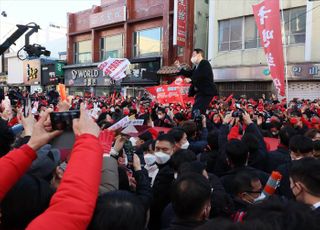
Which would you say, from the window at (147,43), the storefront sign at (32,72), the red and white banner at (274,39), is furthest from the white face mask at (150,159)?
the storefront sign at (32,72)

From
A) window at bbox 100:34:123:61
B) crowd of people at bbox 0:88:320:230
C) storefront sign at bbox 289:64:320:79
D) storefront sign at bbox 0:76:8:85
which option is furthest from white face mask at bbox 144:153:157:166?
storefront sign at bbox 0:76:8:85

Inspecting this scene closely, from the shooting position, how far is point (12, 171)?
152 centimetres

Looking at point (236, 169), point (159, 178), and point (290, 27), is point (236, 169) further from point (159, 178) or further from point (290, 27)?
point (290, 27)

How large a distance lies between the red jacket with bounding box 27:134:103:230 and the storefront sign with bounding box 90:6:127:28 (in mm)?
23061

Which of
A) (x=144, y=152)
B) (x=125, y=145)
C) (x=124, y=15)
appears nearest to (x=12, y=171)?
(x=125, y=145)

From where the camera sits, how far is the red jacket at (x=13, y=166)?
1.49 metres

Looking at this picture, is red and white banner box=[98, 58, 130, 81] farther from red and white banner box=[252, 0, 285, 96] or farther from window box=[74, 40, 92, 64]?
window box=[74, 40, 92, 64]

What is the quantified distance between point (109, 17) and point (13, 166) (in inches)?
958

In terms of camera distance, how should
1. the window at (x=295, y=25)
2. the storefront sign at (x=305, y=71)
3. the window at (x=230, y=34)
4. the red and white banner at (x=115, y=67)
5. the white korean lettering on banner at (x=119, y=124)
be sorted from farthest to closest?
the window at (x=230, y=34) → the window at (x=295, y=25) → the storefront sign at (x=305, y=71) → the red and white banner at (x=115, y=67) → the white korean lettering on banner at (x=119, y=124)

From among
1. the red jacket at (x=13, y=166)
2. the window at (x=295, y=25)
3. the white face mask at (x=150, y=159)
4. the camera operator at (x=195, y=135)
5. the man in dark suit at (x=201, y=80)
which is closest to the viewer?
the red jacket at (x=13, y=166)

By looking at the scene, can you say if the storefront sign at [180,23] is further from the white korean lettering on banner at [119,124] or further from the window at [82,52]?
the white korean lettering on banner at [119,124]

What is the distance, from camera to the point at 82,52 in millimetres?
28031

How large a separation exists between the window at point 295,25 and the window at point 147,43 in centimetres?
816

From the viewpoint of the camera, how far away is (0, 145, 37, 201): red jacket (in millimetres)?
1488
